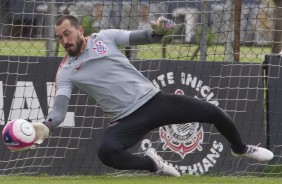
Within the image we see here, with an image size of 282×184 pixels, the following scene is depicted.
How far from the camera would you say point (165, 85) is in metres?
11.1

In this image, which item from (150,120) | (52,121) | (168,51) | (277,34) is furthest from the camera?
(277,34)

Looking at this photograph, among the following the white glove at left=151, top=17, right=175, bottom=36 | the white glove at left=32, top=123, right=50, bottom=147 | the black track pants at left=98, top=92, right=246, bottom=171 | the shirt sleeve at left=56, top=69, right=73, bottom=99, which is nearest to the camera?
the white glove at left=32, top=123, right=50, bottom=147

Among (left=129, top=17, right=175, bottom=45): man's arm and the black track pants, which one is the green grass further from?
(left=129, top=17, right=175, bottom=45): man's arm

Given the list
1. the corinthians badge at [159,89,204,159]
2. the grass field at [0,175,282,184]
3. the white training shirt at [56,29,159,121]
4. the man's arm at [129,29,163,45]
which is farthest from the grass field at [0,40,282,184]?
the man's arm at [129,29,163,45]

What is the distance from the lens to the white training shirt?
29.1 feet

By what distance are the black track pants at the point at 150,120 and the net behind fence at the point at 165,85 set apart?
2.07 meters

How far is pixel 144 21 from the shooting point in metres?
11.8

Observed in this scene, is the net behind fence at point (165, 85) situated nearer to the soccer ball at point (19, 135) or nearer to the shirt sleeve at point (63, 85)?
the shirt sleeve at point (63, 85)

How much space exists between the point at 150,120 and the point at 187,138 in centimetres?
235

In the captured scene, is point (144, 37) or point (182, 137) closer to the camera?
point (144, 37)

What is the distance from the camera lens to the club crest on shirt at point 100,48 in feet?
29.2

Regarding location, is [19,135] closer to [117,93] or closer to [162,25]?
[117,93]

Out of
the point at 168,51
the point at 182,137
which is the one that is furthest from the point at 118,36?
the point at 168,51

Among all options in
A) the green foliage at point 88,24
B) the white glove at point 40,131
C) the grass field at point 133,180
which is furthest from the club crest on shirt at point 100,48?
the green foliage at point 88,24
